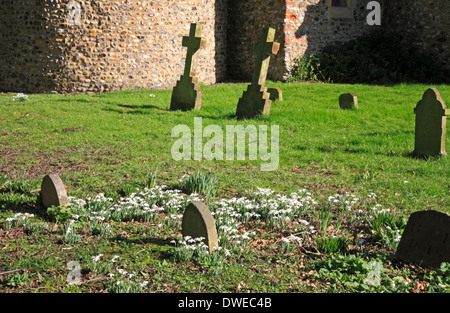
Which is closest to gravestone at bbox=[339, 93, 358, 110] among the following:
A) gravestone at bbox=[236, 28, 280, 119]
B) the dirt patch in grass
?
gravestone at bbox=[236, 28, 280, 119]

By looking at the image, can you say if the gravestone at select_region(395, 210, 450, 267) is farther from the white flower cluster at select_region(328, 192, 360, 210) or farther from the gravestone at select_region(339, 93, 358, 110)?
the gravestone at select_region(339, 93, 358, 110)

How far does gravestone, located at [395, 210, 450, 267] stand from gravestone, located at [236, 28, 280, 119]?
6.02m

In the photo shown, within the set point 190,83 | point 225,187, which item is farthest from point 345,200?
point 190,83

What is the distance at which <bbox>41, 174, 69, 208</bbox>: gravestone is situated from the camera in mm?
4773

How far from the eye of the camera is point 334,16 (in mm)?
15508

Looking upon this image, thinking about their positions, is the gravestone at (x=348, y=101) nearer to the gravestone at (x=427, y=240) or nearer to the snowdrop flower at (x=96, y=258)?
the gravestone at (x=427, y=240)

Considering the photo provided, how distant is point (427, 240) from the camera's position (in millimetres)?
3656

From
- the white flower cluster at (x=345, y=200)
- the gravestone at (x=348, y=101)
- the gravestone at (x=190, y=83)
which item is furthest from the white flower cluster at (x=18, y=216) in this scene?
the gravestone at (x=348, y=101)

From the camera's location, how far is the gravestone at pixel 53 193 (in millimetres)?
4773

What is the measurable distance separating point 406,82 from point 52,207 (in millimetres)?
11820

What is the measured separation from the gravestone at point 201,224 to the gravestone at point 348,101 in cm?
697

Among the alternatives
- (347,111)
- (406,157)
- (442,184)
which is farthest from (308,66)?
(442,184)

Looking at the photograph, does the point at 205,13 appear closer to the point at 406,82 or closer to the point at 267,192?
the point at 406,82

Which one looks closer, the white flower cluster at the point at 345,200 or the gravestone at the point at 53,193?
the gravestone at the point at 53,193
